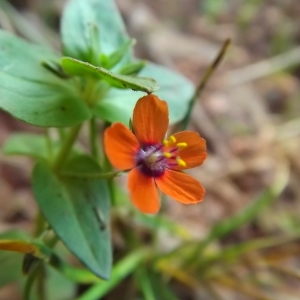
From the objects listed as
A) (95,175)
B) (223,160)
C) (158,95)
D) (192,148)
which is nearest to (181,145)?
(192,148)

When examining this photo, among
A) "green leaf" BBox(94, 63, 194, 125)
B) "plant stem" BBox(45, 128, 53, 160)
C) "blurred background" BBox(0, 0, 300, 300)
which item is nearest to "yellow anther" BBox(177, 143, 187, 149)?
"green leaf" BBox(94, 63, 194, 125)

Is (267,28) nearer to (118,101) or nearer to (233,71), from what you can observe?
(233,71)

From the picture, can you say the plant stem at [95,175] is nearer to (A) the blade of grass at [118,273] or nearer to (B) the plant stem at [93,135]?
(B) the plant stem at [93,135]

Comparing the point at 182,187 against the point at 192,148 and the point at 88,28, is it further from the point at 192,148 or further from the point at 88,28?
the point at 88,28

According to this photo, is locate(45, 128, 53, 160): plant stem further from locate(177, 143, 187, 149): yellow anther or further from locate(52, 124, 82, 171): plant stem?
locate(177, 143, 187, 149): yellow anther

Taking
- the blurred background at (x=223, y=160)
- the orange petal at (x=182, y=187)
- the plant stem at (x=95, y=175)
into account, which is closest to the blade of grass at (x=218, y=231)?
the blurred background at (x=223, y=160)

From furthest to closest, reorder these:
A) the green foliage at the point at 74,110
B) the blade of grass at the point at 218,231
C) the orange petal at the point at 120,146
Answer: the blade of grass at the point at 218,231 → the green foliage at the point at 74,110 → the orange petal at the point at 120,146
